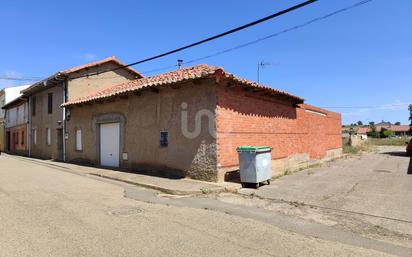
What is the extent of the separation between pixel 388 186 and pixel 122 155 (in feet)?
33.9

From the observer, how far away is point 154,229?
5.68 meters

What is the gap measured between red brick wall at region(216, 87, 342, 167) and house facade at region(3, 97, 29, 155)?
858 inches

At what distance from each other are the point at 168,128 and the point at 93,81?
452 inches

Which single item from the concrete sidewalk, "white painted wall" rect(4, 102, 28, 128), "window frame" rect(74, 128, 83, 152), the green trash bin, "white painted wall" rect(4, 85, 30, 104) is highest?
"white painted wall" rect(4, 85, 30, 104)

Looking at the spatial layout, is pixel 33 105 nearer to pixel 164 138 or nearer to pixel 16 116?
pixel 16 116

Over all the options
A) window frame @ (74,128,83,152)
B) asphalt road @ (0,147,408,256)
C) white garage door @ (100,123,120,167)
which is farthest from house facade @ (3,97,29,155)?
asphalt road @ (0,147,408,256)

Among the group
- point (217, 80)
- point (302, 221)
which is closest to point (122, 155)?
point (217, 80)

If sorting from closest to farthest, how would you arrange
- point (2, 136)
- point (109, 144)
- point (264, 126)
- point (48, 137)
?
1. point (264, 126)
2. point (109, 144)
3. point (48, 137)
4. point (2, 136)

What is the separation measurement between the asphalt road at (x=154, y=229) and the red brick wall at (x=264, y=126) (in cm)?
294

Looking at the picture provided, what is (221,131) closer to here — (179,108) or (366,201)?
(179,108)

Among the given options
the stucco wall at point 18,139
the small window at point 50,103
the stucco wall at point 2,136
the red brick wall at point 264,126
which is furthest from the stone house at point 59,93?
the stucco wall at point 2,136

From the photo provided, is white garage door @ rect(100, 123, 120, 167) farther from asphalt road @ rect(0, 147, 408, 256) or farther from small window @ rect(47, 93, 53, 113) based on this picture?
small window @ rect(47, 93, 53, 113)

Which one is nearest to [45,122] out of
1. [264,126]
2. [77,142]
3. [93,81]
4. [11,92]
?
[93,81]

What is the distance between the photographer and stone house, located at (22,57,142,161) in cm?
2055
